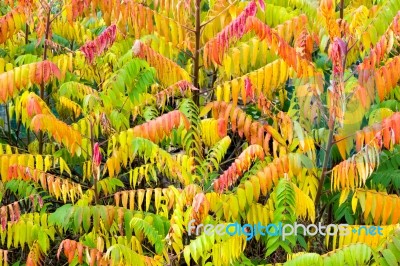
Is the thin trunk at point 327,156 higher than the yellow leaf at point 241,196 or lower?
higher

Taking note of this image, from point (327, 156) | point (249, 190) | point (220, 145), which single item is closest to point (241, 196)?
point (249, 190)

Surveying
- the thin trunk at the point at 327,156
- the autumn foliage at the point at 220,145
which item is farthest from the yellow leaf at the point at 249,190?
the thin trunk at the point at 327,156

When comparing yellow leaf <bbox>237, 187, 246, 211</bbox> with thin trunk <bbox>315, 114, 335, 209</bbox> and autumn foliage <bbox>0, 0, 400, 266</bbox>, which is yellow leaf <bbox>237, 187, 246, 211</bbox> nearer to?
autumn foliage <bbox>0, 0, 400, 266</bbox>

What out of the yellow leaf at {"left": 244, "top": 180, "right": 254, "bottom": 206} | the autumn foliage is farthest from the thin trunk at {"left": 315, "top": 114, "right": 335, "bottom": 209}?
the yellow leaf at {"left": 244, "top": 180, "right": 254, "bottom": 206}

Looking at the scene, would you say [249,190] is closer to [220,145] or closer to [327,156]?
[220,145]

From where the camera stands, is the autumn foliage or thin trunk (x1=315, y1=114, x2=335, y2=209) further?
thin trunk (x1=315, y1=114, x2=335, y2=209)

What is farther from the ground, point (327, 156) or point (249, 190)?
point (327, 156)

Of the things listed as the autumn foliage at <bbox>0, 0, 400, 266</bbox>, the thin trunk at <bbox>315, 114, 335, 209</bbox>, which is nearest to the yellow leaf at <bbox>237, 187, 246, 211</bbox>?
the autumn foliage at <bbox>0, 0, 400, 266</bbox>

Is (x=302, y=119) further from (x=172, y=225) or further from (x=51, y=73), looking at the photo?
(x=51, y=73)

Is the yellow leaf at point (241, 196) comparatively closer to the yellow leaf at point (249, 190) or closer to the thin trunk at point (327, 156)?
the yellow leaf at point (249, 190)

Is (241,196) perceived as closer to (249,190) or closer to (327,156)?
(249,190)

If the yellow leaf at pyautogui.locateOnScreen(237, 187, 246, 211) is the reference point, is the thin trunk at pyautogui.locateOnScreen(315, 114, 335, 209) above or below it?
above

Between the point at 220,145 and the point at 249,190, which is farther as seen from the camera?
the point at 220,145

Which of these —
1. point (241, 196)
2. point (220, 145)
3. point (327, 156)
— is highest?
point (220, 145)
